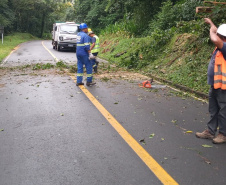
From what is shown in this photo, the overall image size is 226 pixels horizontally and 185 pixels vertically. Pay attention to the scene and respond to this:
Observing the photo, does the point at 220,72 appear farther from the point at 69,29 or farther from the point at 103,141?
the point at 69,29

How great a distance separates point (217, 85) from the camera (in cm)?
520

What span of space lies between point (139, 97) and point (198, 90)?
1.97 m

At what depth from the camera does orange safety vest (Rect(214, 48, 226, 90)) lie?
16.8 feet

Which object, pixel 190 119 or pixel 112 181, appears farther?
pixel 190 119

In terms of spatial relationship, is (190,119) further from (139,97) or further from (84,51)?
(84,51)

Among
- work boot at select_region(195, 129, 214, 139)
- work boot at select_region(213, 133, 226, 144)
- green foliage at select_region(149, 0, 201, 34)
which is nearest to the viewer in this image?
work boot at select_region(213, 133, 226, 144)

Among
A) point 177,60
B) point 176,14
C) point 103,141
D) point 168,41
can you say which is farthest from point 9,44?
point 103,141

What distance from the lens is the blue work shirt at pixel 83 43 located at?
10.0 metres

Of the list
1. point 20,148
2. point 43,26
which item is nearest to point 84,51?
point 20,148

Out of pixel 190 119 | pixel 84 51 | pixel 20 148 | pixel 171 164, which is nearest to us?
pixel 171 164

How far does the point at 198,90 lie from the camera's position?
9.46 metres

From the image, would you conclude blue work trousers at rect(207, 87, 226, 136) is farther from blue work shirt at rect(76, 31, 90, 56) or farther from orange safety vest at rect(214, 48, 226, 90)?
blue work shirt at rect(76, 31, 90, 56)

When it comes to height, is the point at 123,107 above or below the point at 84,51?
below

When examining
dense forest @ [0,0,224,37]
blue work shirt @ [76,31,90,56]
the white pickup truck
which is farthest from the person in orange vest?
the white pickup truck
